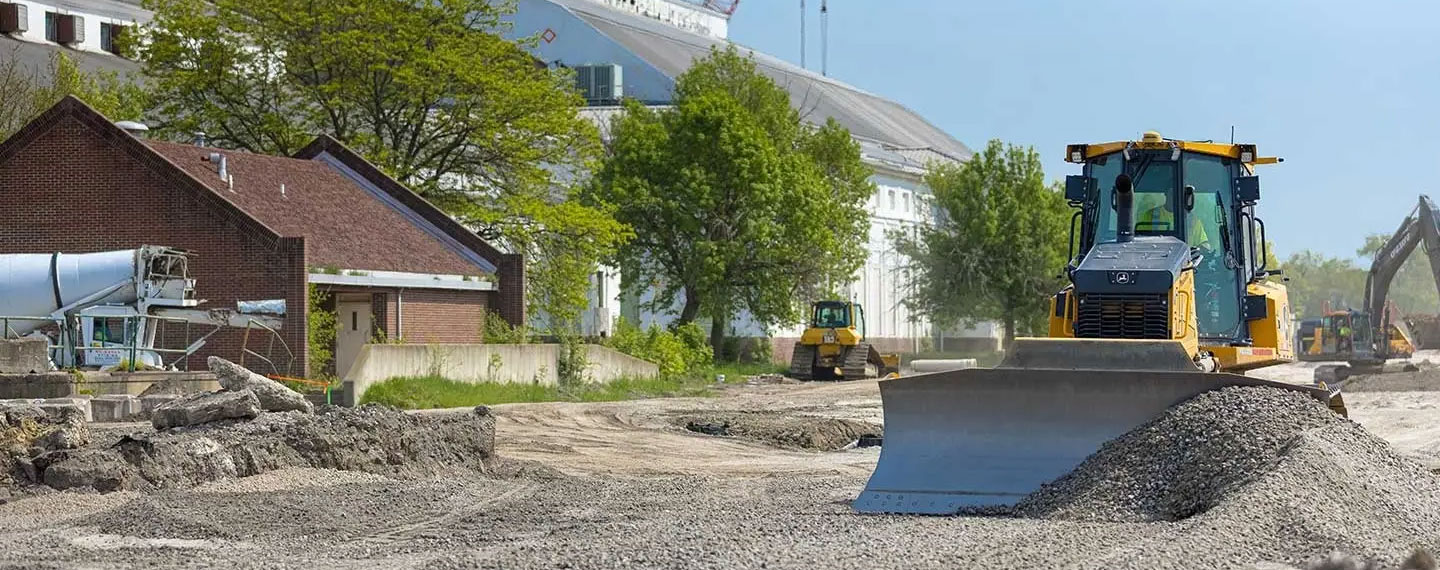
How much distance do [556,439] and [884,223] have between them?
56.0m

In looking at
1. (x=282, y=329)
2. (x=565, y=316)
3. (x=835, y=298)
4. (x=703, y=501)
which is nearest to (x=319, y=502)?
(x=703, y=501)

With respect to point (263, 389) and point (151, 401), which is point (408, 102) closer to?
point (151, 401)

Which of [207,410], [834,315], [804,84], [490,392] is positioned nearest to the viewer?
[207,410]

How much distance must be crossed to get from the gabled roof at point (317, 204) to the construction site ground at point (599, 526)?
552 inches

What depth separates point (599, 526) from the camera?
46.0ft

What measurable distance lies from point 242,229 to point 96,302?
4.20 m

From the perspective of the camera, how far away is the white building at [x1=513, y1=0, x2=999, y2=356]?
76938 millimetres

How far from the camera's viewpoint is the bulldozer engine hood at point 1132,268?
621 inches

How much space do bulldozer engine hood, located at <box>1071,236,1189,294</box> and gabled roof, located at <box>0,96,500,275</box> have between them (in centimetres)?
2206

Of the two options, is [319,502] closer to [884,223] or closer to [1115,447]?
[1115,447]

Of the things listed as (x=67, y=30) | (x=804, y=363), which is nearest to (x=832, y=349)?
(x=804, y=363)

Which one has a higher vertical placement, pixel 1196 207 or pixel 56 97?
pixel 56 97

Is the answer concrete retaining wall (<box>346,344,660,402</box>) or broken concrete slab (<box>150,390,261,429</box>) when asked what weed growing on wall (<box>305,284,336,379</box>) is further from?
broken concrete slab (<box>150,390,261,429</box>)

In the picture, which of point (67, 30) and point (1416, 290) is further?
point (1416, 290)
